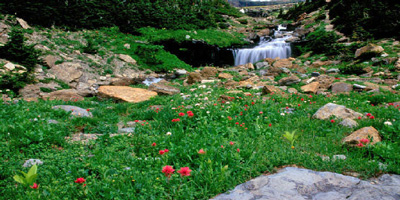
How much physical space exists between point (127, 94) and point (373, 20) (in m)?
21.4

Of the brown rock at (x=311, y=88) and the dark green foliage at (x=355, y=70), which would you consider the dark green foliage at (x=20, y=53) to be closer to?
the brown rock at (x=311, y=88)

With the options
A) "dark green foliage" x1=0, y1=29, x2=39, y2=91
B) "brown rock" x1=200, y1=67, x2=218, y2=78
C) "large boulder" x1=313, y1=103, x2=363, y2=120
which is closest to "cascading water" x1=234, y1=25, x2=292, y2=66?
"brown rock" x1=200, y1=67, x2=218, y2=78

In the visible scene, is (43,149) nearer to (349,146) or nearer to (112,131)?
(112,131)

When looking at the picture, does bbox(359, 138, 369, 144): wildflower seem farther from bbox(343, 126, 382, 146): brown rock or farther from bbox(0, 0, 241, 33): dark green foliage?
bbox(0, 0, 241, 33): dark green foliage

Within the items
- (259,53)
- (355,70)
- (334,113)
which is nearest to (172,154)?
(334,113)

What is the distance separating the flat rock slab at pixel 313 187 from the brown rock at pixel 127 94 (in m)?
7.38

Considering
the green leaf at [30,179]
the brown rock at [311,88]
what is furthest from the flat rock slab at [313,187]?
the brown rock at [311,88]

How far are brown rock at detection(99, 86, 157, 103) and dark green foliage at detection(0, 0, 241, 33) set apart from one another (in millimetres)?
11549

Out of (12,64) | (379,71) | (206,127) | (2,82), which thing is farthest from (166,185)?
(379,71)

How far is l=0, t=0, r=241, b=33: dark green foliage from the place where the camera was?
16188 mm

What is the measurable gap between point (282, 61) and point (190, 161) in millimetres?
17457

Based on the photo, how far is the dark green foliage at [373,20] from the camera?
1678 cm

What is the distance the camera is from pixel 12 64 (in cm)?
Result: 1091

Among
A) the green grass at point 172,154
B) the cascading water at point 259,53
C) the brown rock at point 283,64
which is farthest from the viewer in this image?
the cascading water at point 259,53
